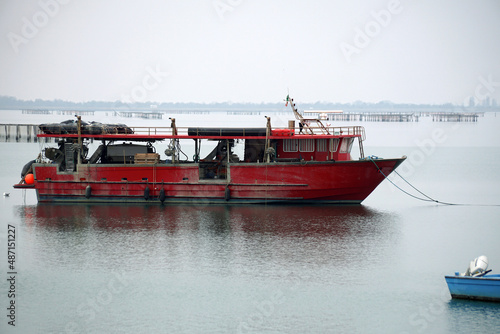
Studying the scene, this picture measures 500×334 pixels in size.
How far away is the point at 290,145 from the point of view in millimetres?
40656

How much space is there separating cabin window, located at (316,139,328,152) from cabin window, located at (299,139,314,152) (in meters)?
0.36

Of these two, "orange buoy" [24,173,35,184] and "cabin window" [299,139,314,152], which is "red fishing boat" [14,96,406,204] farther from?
"orange buoy" [24,173,35,184]

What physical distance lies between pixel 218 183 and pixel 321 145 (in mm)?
6618

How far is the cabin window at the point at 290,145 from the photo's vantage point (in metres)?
40.6

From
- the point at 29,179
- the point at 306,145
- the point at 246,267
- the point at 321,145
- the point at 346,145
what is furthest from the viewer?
the point at 29,179

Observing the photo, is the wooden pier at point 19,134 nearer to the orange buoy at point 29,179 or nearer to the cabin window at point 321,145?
the orange buoy at point 29,179

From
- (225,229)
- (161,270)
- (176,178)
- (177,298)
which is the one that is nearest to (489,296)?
(177,298)

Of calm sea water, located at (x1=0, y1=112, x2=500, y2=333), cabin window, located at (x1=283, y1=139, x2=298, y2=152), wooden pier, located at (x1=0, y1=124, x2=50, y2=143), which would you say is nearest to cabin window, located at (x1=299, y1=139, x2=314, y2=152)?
cabin window, located at (x1=283, y1=139, x2=298, y2=152)

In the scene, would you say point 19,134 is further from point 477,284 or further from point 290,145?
point 477,284

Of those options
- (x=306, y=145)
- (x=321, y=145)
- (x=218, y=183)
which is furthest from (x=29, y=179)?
(x=321, y=145)

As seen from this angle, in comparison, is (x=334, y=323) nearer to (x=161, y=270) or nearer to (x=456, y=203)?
(x=161, y=270)

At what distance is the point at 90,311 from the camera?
77.6 ft

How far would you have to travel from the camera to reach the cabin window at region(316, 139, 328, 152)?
4031cm

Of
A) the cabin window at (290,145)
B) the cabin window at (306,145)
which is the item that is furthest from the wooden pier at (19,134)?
the cabin window at (306,145)
